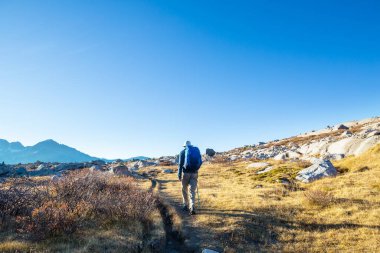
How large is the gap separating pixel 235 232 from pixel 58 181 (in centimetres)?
1065

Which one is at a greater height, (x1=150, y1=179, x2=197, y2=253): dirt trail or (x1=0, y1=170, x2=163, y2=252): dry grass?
(x1=0, y1=170, x2=163, y2=252): dry grass

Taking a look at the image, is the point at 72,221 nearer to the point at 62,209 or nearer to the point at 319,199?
the point at 62,209

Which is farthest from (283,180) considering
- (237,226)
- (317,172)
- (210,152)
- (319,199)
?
(210,152)

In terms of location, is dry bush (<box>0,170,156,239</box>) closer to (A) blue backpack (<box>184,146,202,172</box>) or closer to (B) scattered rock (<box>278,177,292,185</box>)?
(A) blue backpack (<box>184,146,202,172</box>)

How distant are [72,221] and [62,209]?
0.76 m

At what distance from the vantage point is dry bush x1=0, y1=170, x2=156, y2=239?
34.7ft

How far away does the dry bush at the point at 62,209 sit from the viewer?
1059 centimetres

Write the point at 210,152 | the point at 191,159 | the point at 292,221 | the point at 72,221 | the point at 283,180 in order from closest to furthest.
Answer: the point at 72,221, the point at 292,221, the point at 191,159, the point at 283,180, the point at 210,152

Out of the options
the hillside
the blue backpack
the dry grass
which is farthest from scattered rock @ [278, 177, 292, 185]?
the dry grass

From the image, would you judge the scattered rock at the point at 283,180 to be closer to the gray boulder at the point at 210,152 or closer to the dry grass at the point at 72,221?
the dry grass at the point at 72,221

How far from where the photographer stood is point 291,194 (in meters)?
19.1

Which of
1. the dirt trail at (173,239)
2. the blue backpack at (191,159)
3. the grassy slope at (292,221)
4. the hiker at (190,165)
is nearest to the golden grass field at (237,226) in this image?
the grassy slope at (292,221)

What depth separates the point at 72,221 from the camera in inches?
439

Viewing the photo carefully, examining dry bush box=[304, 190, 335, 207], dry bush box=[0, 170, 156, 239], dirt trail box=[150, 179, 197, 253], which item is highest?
dry bush box=[0, 170, 156, 239]
